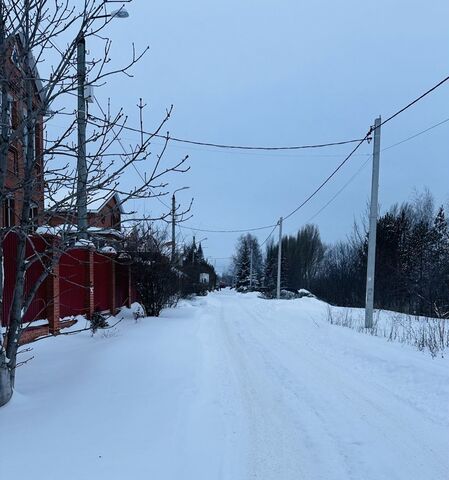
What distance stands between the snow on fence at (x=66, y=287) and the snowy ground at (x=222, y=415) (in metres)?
1.04

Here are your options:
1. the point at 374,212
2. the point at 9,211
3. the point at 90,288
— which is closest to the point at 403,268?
the point at 374,212

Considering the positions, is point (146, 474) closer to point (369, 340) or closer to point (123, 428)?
point (123, 428)

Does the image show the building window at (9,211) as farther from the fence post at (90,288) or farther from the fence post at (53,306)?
the fence post at (90,288)

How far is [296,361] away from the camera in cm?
774

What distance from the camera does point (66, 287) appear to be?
10.5m

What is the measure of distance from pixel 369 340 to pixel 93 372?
5.98 metres

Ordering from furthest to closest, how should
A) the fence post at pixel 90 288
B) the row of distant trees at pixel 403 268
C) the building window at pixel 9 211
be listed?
the row of distant trees at pixel 403 268
the fence post at pixel 90 288
the building window at pixel 9 211

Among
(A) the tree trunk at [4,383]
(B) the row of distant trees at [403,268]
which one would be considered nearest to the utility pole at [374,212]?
(B) the row of distant trees at [403,268]

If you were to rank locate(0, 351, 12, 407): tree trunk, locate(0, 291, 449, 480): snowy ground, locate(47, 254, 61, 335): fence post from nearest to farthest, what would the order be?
locate(0, 291, 449, 480): snowy ground < locate(0, 351, 12, 407): tree trunk < locate(47, 254, 61, 335): fence post

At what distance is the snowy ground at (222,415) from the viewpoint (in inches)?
137

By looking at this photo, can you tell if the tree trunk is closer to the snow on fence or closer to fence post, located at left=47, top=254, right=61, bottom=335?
the snow on fence

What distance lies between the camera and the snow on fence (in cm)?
809

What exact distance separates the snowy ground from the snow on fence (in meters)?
1.04

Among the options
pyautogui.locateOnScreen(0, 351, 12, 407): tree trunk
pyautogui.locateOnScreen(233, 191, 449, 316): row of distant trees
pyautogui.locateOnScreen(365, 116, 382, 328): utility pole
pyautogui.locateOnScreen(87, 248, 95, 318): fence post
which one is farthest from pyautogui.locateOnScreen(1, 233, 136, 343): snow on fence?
pyautogui.locateOnScreen(233, 191, 449, 316): row of distant trees
